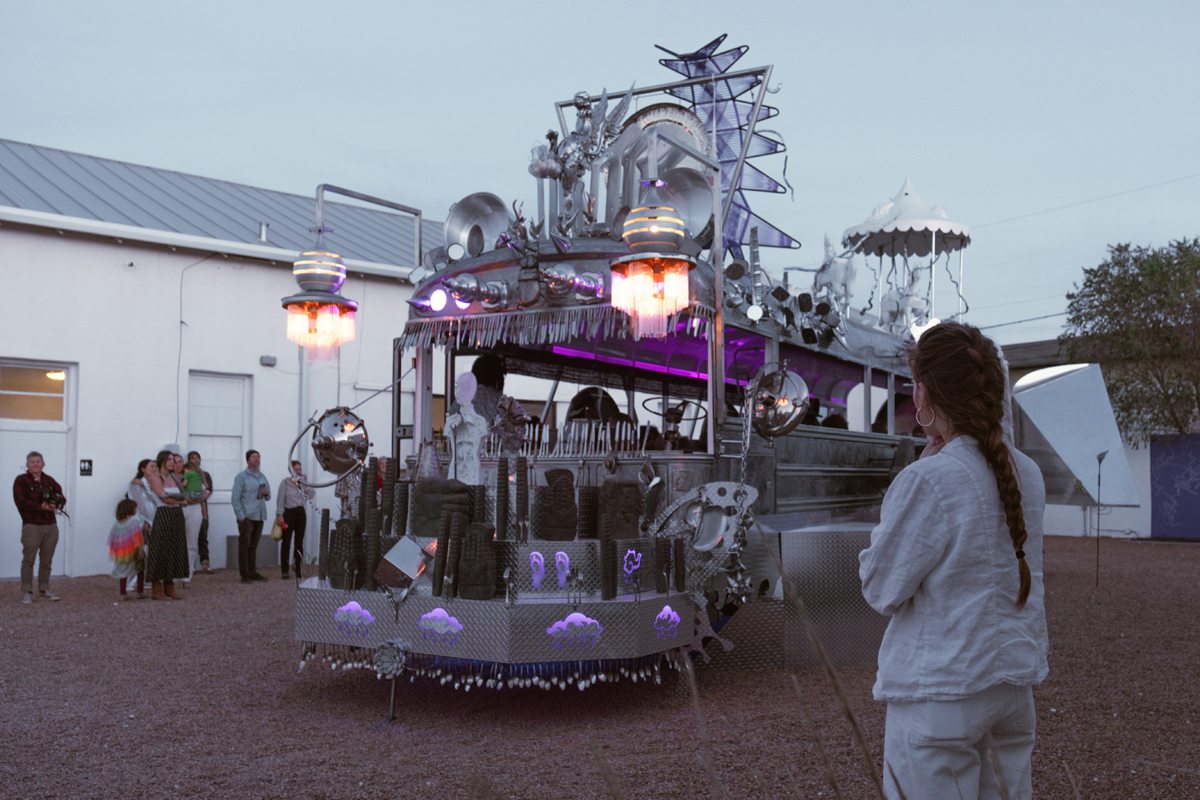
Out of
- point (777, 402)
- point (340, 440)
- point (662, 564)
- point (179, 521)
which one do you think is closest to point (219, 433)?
point (179, 521)

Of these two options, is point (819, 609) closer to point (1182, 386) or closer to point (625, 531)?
point (625, 531)

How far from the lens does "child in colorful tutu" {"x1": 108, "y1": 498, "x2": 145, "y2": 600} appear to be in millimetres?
11188

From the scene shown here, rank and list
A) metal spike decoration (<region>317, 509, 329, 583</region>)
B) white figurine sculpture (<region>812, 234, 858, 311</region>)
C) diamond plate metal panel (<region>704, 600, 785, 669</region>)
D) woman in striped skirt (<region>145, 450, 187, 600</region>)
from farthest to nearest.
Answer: woman in striped skirt (<region>145, 450, 187, 600</region>) < white figurine sculpture (<region>812, 234, 858, 311</region>) < diamond plate metal panel (<region>704, 600, 785, 669</region>) < metal spike decoration (<region>317, 509, 329, 583</region>)

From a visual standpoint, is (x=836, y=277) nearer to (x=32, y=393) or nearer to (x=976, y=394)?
(x=976, y=394)

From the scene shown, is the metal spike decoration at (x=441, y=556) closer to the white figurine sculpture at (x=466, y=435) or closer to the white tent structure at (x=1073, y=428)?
the white figurine sculpture at (x=466, y=435)

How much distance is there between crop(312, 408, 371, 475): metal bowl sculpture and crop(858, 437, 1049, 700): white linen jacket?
6985 mm

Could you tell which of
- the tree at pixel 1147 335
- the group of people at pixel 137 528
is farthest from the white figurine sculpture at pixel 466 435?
the tree at pixel 1147 335

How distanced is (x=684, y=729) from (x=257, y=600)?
7271 mm

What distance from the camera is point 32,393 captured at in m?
13.4

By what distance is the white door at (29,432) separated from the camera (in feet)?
42.9

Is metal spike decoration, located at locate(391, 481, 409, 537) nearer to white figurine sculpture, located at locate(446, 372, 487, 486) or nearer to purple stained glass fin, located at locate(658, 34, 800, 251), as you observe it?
white figurine sculpture, located at locate(446, 372, 487, 486)

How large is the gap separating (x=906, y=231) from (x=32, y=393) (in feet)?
41.1

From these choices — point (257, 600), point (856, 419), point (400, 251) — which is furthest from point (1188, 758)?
point (400, 251)

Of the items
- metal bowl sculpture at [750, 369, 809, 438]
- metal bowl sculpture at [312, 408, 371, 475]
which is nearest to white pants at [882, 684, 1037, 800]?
metal bowl sculpture at [750, 369, 809, 438]
